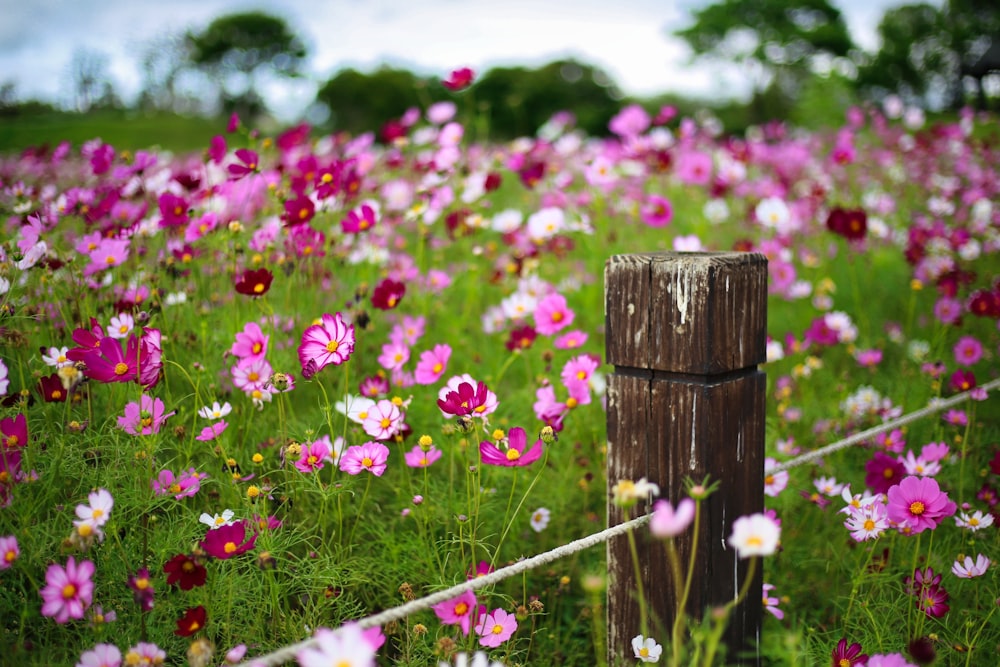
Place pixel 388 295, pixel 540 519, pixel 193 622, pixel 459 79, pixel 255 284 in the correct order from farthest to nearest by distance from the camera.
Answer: pixel 459 79, pixel 388 295, pixel 540 519, pixel 255 284, pixel 193 622

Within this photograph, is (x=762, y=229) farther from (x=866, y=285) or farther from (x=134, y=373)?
(x=134, y=373)

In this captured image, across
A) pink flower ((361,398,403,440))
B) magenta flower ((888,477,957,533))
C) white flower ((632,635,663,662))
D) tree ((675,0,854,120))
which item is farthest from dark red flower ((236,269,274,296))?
tree ((675,0,854,120))

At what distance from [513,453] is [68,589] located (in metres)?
0.62

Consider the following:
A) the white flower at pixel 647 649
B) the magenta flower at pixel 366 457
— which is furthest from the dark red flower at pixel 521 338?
the white flower at pixel 647 649

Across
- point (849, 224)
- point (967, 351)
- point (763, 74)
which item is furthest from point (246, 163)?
point (763, 74)

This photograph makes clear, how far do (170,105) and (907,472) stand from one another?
2956cm

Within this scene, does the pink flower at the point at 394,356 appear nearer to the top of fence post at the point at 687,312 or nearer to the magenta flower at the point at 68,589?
the top of fence post at the point at 687,312

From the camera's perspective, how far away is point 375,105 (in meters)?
23.1

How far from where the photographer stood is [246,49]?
4172 cm

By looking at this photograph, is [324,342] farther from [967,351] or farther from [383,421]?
[967,351]

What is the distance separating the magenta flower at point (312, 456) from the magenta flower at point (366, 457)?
0.04m

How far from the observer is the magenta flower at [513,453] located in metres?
1.16

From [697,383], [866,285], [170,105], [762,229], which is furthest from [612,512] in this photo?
[170,105]

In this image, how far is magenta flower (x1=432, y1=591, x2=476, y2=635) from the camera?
1116 mm
